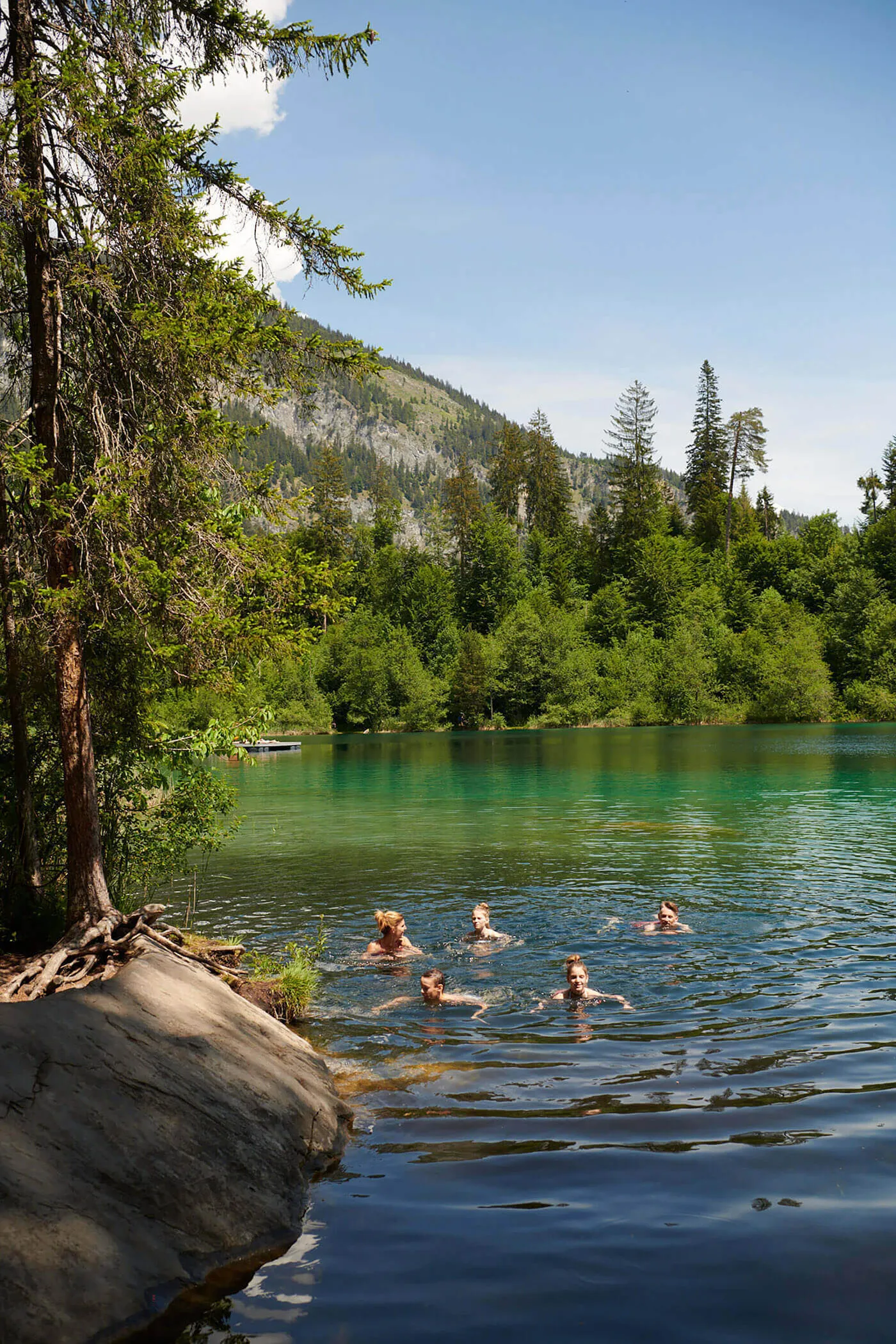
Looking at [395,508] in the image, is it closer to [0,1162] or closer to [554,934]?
[554,934]

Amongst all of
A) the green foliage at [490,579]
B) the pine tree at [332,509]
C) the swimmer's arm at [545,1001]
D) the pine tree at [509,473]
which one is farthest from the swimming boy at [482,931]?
the pine tree at [509,473]

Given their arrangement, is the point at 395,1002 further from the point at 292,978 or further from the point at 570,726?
the point at 570,726

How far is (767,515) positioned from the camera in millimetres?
142250

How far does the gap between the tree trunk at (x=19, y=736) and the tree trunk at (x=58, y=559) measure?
1.58 ft

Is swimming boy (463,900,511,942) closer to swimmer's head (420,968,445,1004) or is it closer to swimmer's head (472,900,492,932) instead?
swimmer's head (472,900,492,932)

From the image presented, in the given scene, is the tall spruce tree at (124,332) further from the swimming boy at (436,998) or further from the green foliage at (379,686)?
the green foliage at (379,686)

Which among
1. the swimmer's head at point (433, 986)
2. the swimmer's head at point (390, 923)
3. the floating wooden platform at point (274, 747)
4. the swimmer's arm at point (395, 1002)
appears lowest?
the floating wooden platform at point (274, 747)

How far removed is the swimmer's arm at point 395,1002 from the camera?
11164 millimetres

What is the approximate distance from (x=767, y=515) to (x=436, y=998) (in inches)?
5627

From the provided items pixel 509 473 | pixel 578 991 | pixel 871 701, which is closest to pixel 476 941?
pixel 578 991

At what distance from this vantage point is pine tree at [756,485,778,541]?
143 m

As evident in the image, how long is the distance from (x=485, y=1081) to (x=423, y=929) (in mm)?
7151

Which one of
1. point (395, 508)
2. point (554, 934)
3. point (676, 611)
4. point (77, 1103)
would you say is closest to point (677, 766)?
point (554, 934)

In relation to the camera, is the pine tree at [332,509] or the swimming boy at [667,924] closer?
the swimming boy at [667,924]
